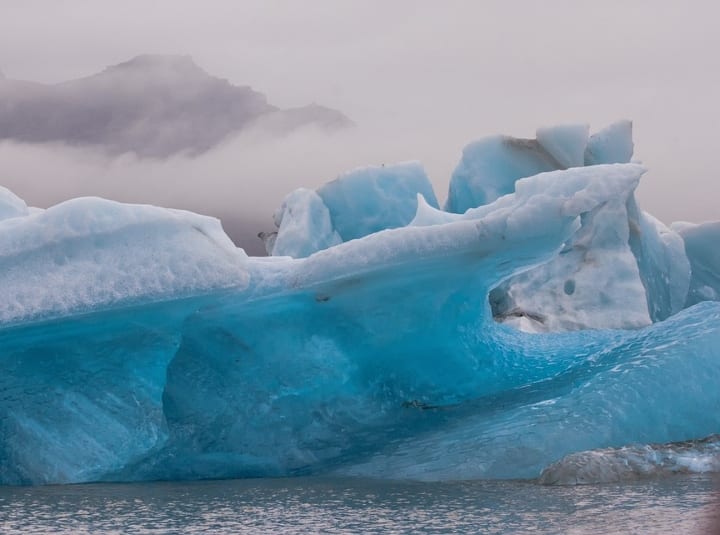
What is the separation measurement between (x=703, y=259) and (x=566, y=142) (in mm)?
3184

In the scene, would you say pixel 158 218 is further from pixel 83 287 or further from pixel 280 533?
pixel 280 533

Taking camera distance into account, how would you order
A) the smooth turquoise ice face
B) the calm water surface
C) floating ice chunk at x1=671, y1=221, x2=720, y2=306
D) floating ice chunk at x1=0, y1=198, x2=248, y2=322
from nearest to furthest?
the calm water surface < floating ice chunk at x1=0, y1=198, x2=248, y2=322 < the smooth turquoise ice face < floating ice chunk at x1=671, y1=221, x2=720, y2=306

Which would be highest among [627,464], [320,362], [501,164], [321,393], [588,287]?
[501,164]

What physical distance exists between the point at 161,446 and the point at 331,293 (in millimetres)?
1334

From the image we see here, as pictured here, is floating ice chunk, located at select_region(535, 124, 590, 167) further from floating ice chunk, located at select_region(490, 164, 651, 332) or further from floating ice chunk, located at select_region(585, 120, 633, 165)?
floating ice chunk, located at select_region(490, 164, 651, 332)

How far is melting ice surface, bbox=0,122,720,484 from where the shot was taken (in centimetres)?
585

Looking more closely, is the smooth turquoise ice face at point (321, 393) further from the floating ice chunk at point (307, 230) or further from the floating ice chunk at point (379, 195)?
the floating ice chunk at point (307, 230)

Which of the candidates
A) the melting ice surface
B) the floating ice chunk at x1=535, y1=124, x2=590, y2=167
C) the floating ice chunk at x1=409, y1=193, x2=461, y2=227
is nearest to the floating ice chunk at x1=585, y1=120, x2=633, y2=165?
the floating ice chunk at x1=535, y1=124, x2=590, y2=167

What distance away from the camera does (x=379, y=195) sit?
11.7 m

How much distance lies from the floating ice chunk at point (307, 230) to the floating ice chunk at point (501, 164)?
172 centimetres

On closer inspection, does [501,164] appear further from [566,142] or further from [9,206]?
[9,206]

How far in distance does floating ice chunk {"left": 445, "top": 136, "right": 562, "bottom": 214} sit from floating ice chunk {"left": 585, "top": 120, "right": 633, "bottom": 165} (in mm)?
684

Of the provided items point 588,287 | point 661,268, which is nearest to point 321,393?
point 588,287

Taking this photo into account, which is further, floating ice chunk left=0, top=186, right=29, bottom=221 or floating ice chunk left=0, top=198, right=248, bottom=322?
floating ice chunk left=0, top=186, right=29, bottom=221
